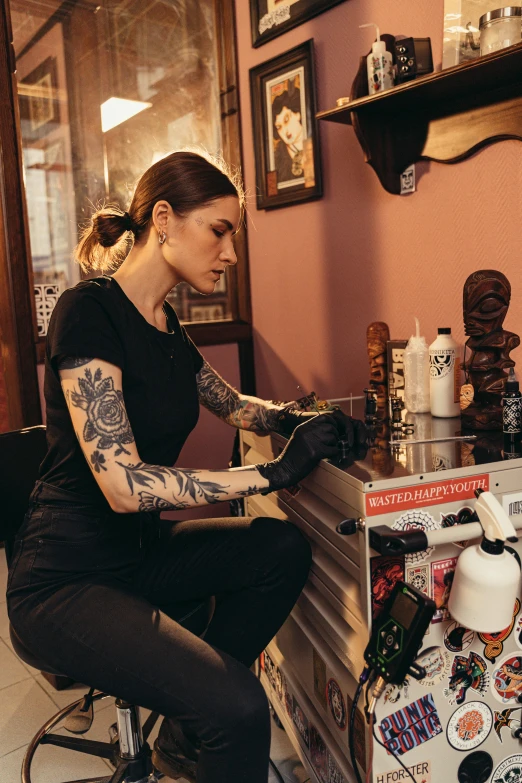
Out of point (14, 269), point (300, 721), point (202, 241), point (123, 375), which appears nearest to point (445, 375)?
point (202, 241)

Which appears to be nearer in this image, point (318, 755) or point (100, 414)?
point (100, 414)

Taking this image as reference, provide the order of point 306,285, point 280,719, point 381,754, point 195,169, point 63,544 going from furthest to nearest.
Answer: point 306,285
point 280,719
point 195,169
point 63,544
point 381,754

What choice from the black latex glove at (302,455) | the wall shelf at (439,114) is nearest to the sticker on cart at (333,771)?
the black latex glove at (302,455)

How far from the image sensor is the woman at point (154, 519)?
44.0 inches

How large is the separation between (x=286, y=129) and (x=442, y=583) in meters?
1.70

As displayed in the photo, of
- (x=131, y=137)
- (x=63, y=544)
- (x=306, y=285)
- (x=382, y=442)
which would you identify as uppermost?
(x=131, y=137)

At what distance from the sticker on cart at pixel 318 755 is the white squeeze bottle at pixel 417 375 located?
772 mm

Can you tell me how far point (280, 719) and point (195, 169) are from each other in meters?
1.35

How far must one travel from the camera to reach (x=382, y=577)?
3.72ft

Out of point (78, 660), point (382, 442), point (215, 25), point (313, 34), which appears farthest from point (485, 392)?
point (215, 25)

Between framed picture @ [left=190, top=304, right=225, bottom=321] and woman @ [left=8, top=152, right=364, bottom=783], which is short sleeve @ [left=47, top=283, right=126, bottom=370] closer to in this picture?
woman @ [left=8, top=152, right=364, bottom=783]

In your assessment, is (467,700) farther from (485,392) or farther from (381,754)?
(485,392)

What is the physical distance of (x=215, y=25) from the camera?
2631mm

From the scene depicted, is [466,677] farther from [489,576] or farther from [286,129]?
[286,129]
